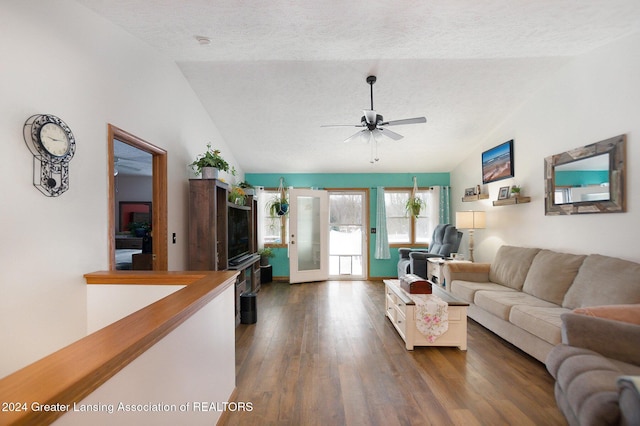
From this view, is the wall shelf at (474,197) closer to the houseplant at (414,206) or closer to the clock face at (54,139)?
the houseplant at (414,206)

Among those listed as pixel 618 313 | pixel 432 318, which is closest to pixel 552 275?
pixel 618 313

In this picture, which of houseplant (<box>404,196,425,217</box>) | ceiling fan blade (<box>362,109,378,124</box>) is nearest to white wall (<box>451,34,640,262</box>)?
houseplant (<box>404,196,425,217</box>)

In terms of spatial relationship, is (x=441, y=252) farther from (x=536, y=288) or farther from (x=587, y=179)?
(x=587, y=179)

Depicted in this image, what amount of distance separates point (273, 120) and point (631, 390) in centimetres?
416

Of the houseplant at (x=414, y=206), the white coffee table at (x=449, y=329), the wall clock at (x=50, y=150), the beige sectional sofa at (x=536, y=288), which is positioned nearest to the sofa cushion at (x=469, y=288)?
the beige sectional sofa at (x=536, y=288)

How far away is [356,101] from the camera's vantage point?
371 centimetres

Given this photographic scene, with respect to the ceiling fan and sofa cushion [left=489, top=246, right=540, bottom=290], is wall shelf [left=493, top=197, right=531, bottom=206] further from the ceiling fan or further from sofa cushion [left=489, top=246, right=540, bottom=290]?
the ceiling fan

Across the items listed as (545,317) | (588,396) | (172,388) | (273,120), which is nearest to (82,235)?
(172,388)

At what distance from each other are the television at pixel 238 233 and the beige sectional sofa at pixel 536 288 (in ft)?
9.74

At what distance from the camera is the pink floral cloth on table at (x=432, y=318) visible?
2684 mm

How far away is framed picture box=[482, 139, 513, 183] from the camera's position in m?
3.98

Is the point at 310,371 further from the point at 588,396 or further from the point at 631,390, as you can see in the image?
the point at 631,390

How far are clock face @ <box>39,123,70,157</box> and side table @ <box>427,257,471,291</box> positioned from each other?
4176 millimetres

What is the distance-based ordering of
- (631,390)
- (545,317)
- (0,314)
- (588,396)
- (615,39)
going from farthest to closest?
(615,39), (545,317), (0,314), (588,396), (631,390)
